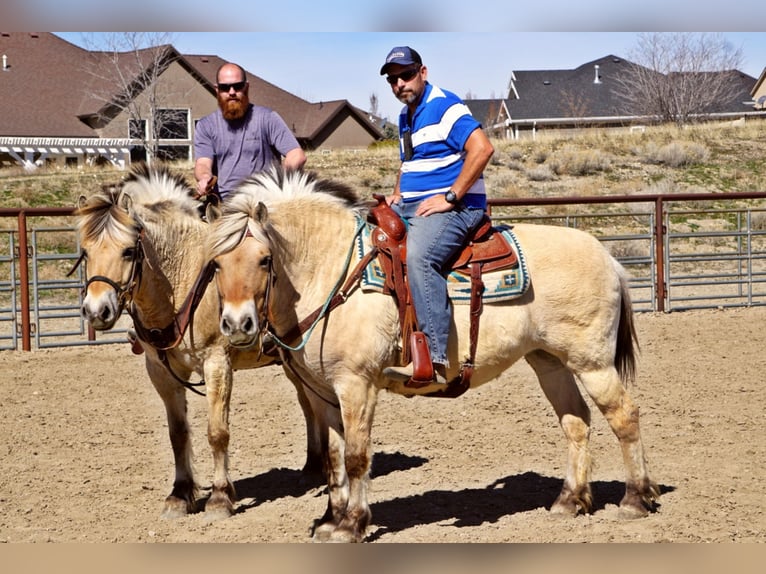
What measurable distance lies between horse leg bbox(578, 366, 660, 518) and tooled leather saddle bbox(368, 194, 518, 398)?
0.71 m

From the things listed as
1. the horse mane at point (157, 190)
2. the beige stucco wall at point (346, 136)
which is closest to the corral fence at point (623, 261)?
the horse mane at point (157, 190)

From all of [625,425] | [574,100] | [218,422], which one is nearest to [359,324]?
[218,422]

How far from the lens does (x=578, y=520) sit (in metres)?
4.77

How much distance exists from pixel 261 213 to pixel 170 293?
3.76 feet

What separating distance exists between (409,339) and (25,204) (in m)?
18.4

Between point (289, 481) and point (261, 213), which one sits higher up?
point (261, 213)

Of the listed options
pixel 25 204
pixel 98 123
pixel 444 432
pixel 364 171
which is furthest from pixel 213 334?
pixel 98 123

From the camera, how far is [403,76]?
174 inches

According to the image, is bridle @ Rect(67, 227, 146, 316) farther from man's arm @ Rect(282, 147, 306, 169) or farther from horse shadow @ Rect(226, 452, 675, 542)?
horse shadow @ Rect(226, 452, 675, 542)

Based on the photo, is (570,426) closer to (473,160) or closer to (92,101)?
(473,160)

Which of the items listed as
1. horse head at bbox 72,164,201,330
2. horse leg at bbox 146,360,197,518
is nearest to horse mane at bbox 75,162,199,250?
horse head at bbox 72,164,201,330

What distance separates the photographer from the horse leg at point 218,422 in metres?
5.01

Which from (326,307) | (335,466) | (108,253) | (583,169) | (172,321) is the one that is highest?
(583,169)

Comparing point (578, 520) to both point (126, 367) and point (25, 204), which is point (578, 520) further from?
point (25, 204)
